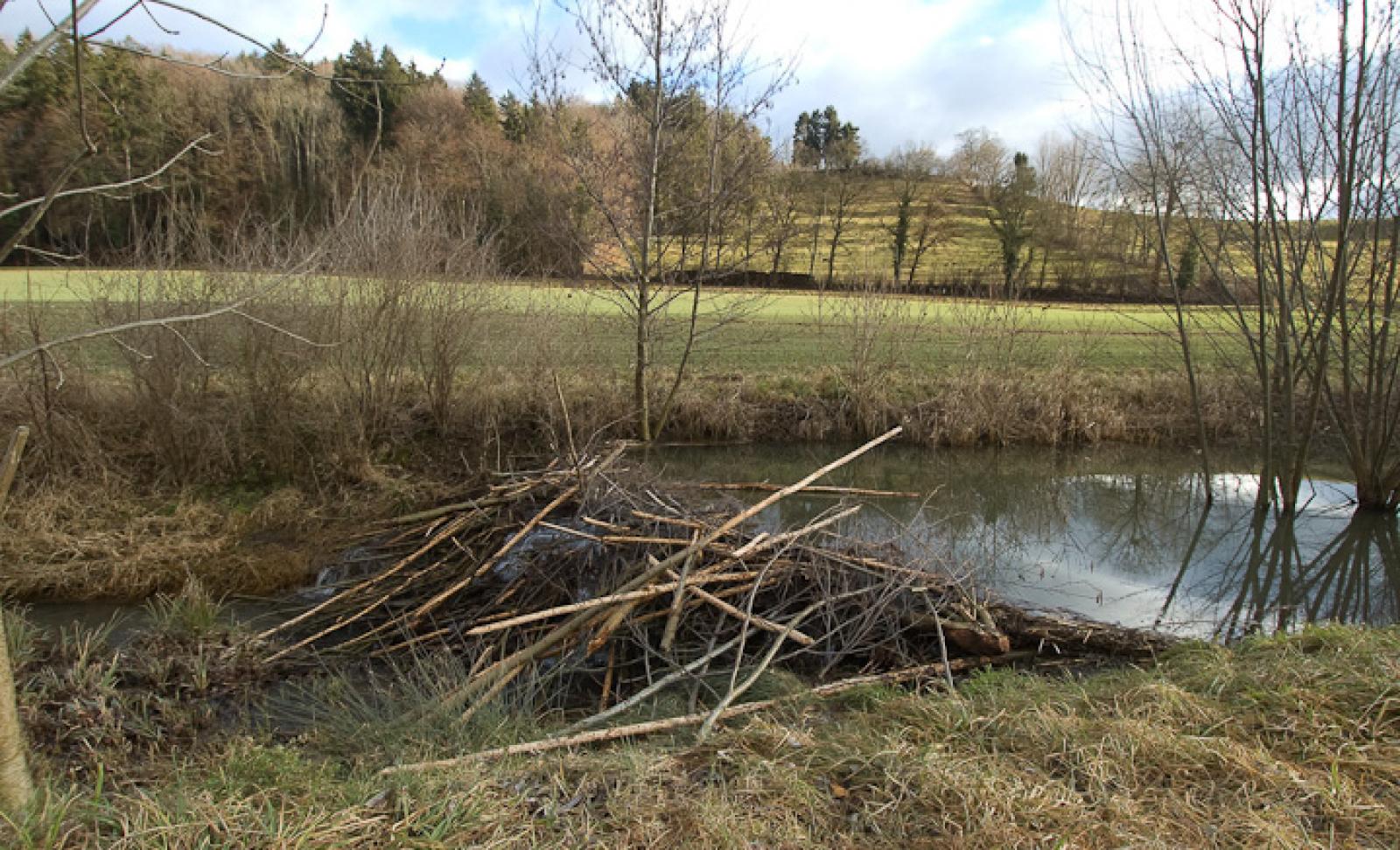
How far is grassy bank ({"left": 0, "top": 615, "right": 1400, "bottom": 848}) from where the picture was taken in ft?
8.41

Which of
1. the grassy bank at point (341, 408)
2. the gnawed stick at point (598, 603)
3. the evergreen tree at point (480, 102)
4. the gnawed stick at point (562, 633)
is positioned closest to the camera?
the gnawed stick at point (562, 633)

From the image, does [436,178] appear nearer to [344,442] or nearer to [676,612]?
[344,442]

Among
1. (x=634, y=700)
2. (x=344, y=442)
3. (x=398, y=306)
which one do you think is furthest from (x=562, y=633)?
(x=398, y=306)

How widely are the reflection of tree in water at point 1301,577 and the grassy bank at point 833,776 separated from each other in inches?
130

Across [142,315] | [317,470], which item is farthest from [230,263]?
[317,470]

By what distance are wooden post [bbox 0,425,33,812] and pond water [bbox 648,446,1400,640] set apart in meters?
5.41

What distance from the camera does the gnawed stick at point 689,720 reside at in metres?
3.12

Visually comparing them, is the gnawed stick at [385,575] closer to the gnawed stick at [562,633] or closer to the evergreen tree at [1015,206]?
the gnawed stick at [562,633]

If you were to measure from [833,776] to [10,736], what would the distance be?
8.97ft

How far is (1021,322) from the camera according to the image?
1498 centimetres

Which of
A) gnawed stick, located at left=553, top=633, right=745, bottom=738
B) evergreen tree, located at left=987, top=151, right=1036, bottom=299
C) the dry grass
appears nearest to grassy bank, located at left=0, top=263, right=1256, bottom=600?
the dry grass

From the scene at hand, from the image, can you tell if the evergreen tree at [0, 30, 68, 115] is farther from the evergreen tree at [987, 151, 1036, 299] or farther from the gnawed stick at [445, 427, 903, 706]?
the evergreen tree at [987, 151, 1036, 299]

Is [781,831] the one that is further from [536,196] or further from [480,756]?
[536,196]

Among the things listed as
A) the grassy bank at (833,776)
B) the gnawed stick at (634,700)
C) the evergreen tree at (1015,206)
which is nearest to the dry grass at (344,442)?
the gnawed stick at (634,700)
